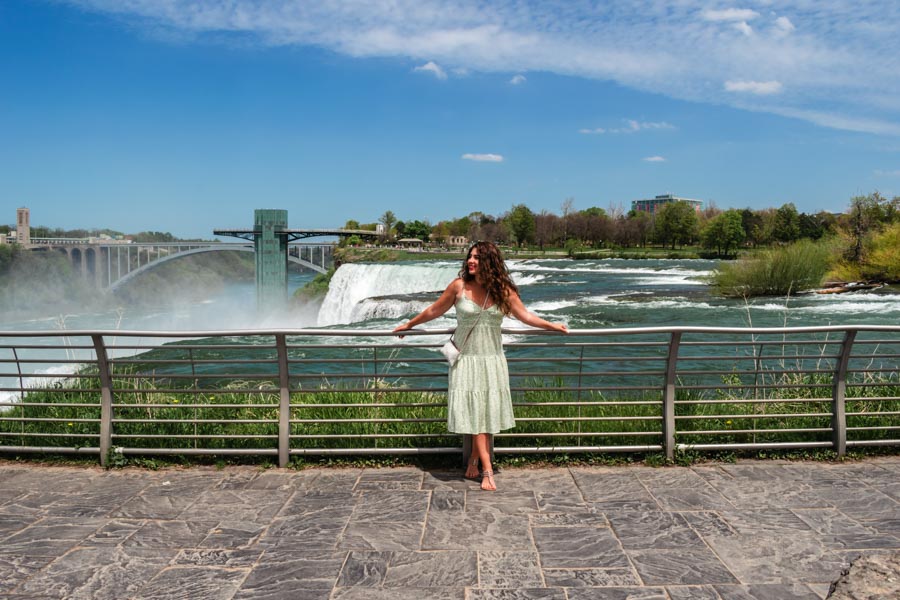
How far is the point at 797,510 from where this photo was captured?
156 inches

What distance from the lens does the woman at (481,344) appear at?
432 cm

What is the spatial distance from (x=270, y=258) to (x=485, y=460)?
195 feet

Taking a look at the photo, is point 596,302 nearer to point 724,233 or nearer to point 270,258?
point 270,258

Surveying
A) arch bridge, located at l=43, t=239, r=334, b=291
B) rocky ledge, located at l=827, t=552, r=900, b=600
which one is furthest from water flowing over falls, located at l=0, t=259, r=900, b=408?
arch bridge, located at l=43, t=239, r=334, b=291

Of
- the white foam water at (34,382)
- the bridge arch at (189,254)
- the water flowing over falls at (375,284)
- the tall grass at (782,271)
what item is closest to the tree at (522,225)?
the bridge arch at (189,254)

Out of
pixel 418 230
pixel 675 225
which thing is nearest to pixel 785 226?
pixel 675 225

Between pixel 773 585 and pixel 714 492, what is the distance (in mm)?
1192

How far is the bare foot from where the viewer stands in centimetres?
428

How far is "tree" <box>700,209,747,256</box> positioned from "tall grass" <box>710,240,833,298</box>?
58.0 meters

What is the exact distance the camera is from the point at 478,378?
14.3 ft

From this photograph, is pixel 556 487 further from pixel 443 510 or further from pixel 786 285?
pixel 786 285

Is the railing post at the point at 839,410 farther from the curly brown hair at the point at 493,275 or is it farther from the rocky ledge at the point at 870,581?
the rocky ledge at the point at 870,581

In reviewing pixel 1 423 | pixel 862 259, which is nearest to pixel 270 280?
pixel 862 259

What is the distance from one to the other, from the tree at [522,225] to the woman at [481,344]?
9096 centimetres
